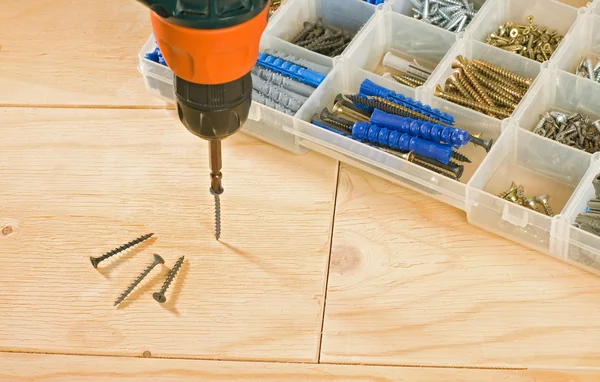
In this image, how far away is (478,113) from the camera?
1.48 meters

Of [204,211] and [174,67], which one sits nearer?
[174,67]

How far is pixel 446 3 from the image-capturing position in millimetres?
1698

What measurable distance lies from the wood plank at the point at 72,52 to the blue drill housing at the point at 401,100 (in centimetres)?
35

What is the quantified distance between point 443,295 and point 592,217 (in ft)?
0.77

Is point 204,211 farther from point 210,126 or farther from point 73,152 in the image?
point 210,126

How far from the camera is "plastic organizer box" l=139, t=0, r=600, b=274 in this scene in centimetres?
138

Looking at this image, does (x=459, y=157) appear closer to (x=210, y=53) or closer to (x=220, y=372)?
(x=220, y=372)

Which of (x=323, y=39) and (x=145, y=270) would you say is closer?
(x=145, y=270)

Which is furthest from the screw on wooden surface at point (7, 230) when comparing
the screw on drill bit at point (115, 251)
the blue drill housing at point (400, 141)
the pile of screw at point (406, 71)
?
the pile of screw at point (406, 71)

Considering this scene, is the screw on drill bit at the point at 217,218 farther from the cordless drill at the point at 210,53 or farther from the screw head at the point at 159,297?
the cordless drill at the point at 210,53

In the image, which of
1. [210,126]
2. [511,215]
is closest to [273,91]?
[511,215]

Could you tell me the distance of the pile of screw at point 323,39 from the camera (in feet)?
5.44

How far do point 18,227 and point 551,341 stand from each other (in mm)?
793

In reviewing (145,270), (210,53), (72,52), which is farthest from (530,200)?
(72,52)
